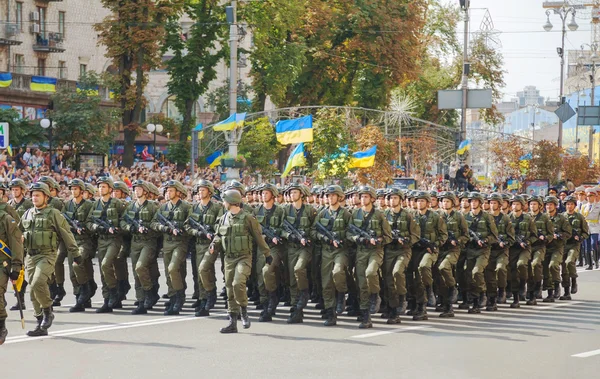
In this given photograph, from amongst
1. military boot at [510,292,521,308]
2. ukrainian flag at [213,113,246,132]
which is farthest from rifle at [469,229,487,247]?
ukrainian flag at [213,113,246,132]

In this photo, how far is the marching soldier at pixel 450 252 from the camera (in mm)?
16641

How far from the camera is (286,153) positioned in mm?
49844

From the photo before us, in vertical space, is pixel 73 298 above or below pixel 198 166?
below

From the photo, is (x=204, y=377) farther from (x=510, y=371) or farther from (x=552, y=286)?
(x=552, y=286)

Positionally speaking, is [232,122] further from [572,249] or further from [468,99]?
[572,249]

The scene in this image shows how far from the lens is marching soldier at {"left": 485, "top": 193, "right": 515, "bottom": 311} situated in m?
17.6

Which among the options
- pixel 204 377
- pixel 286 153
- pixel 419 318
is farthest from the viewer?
pixel 286 153

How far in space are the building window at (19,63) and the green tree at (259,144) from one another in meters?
12.8

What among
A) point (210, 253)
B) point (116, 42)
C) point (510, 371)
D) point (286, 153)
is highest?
point (116, 42)

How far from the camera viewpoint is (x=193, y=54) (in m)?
42.0

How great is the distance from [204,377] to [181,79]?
31.9 m

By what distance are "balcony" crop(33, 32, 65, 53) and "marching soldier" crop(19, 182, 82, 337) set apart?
3680cm

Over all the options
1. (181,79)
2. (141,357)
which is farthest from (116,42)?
(141,357)

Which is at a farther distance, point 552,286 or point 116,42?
point 116,42
